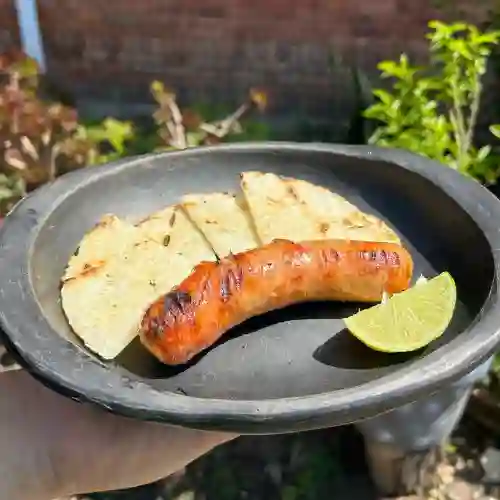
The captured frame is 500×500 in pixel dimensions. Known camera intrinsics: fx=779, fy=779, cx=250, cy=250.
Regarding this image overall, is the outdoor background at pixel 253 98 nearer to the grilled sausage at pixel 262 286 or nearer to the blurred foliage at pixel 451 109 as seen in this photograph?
the blurred foliage at pixel 451 109

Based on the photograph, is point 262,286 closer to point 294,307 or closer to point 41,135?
point 294,307

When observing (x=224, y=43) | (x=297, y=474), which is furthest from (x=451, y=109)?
(x=224, y=43)

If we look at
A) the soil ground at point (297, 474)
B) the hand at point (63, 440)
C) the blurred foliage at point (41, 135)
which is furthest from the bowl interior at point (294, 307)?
the soil ground at point (297, 474)

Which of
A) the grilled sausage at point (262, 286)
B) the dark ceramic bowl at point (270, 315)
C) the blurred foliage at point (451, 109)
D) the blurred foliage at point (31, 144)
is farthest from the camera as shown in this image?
the blurred foliage at point (31, 144)

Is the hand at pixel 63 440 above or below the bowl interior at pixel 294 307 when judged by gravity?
below

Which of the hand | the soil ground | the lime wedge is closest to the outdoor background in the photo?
the soil ground

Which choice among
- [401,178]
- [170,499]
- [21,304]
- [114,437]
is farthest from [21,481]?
[170,499]

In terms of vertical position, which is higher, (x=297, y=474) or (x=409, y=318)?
(x=409, y=318)
